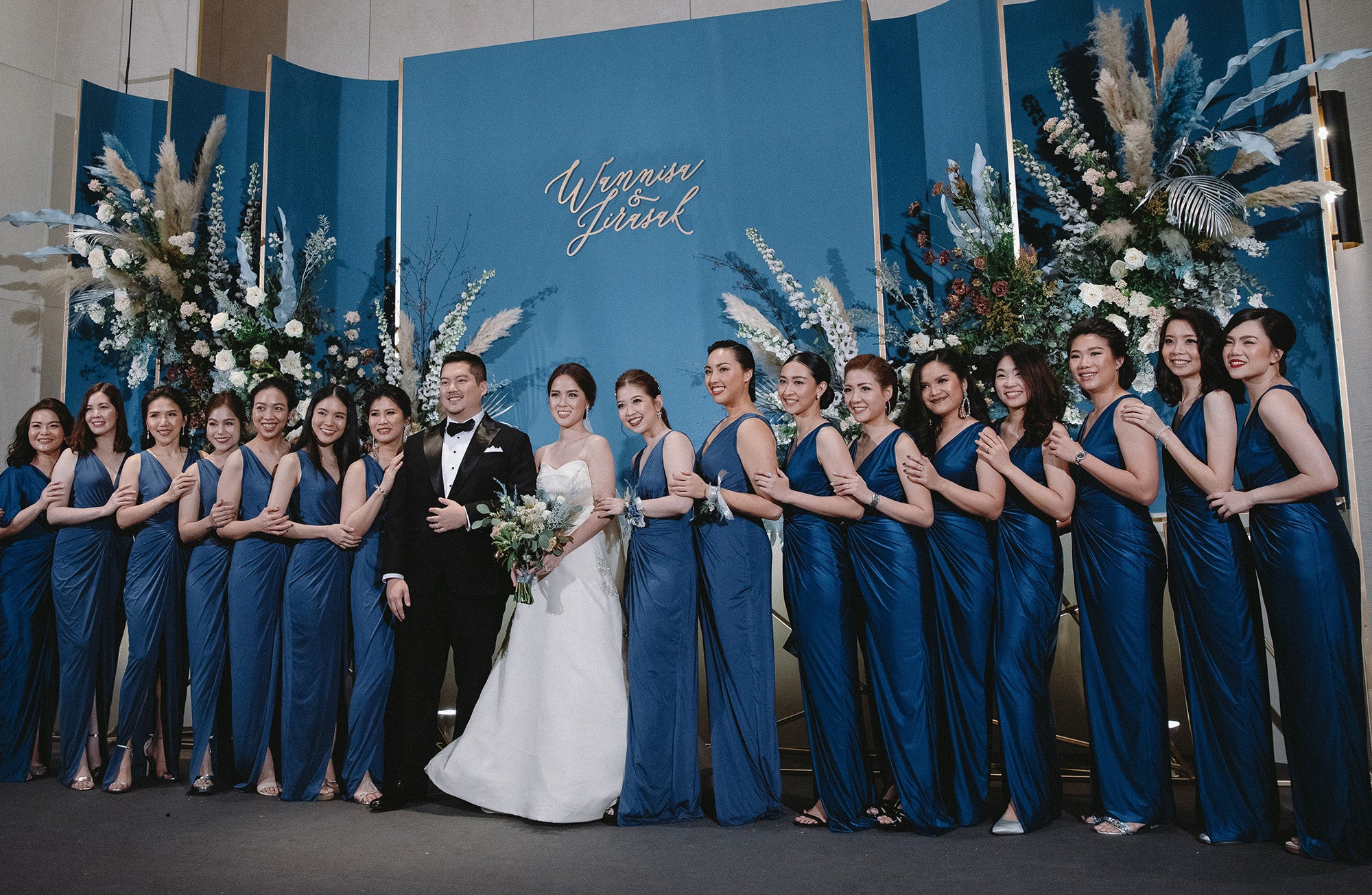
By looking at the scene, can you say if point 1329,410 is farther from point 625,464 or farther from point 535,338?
point 535,338

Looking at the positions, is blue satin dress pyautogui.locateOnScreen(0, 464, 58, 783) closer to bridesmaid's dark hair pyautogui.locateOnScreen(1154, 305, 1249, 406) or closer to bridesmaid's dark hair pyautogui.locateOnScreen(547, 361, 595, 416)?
bridesmaid's dark hair pyautogui.locateOnScreen(547, 361, 595, 416)

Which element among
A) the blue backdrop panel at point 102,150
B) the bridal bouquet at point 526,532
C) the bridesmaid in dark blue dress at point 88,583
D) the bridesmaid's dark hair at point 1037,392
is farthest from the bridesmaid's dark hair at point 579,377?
the blue backdrop panel at point 102,150

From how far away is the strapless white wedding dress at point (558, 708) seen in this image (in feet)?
12.9

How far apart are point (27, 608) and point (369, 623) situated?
6.66 ft

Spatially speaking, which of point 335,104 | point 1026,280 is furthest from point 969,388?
point 335,104

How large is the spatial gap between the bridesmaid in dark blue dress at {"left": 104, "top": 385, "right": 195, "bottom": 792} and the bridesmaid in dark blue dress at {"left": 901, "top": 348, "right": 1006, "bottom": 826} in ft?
11.6

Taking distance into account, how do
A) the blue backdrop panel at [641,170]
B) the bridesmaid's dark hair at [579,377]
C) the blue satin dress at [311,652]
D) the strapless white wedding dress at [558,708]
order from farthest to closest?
the blue backdrop panel at [641,170]
the blue satin dress at [311,652]
the bridesmaid's dark hair at [579,377]
the strapless white wedding dress at [558,708]

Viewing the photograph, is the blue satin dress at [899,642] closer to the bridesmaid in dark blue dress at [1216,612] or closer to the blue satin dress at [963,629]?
the blue satin dress at [963,629]

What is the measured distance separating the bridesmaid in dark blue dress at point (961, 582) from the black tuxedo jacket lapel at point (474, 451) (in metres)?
1.79

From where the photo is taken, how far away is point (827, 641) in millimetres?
3996

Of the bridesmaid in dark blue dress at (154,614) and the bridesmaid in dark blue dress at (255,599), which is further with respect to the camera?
the bridesmaid in dark blue dress at (154,614)

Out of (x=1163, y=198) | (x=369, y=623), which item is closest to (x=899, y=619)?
(x=369, y=623)

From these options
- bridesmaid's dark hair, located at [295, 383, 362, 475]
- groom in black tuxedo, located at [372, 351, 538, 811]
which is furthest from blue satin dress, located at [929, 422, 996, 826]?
bridesmaid's dark hair, located at [295, 383, 362, 475]

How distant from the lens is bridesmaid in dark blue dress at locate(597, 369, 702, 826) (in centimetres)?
396
